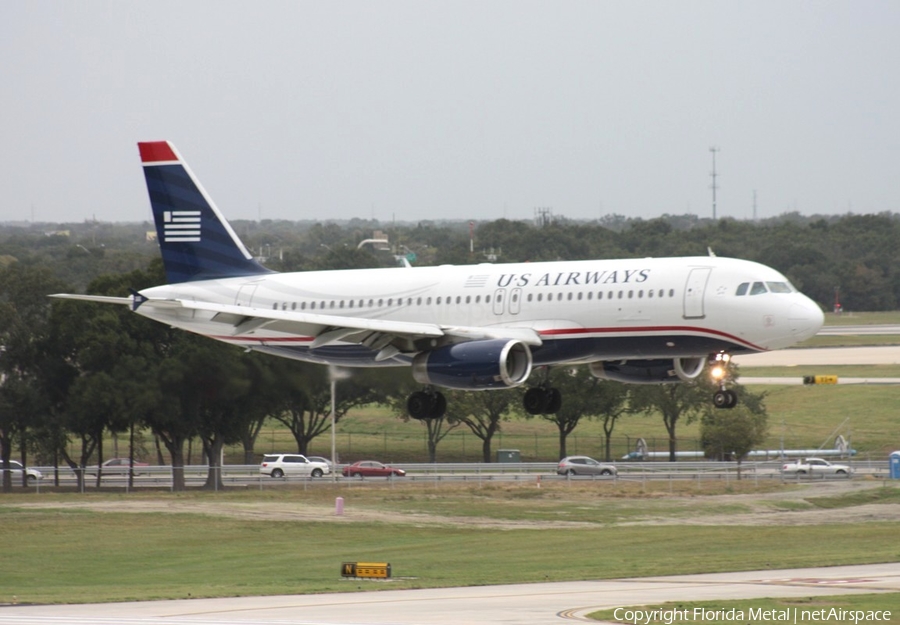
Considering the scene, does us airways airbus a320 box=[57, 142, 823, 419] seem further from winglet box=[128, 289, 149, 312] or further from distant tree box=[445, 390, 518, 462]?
distant tree box=[445, 390, 518, 462]

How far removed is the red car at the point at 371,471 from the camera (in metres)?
90.1

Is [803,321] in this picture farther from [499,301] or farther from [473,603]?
[473,603]

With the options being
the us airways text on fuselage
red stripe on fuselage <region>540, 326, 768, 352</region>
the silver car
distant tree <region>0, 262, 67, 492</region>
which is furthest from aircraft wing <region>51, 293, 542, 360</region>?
the silver car

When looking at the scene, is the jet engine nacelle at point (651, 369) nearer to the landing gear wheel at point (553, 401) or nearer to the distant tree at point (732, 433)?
the landing gear wheel at point (553, 401)

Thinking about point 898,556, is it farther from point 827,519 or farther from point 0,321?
point 0,321

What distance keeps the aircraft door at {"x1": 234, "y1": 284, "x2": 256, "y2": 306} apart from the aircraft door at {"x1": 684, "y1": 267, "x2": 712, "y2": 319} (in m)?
17.9

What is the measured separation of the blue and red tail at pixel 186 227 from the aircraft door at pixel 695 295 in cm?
1855

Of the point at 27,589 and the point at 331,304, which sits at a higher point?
the point at 331,304

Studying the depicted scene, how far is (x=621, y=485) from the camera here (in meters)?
83.2

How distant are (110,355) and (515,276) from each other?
126ft

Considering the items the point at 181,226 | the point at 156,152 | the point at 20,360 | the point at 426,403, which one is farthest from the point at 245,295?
the point at 20,360

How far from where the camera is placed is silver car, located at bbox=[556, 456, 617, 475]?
89688 mm

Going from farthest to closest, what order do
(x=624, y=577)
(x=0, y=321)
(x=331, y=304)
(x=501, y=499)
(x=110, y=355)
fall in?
→ (x=0, y=321)
(x=110, y=355)
(x=501, y=499)
(x=331, y=304)
(x=624, y=577)

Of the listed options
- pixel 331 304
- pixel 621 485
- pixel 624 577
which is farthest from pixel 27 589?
pixel 621 485
